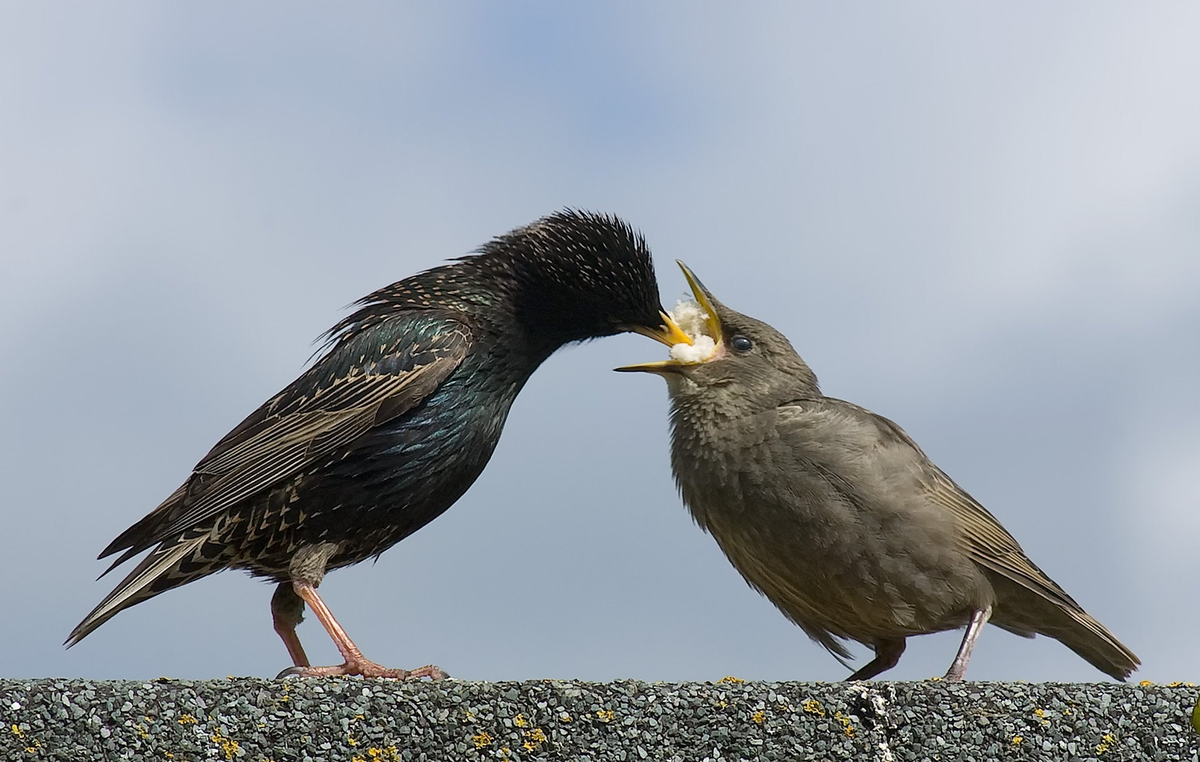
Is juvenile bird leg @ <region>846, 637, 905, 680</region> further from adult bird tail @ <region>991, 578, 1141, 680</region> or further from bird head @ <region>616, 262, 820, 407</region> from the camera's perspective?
bird head @ <region>616, 262, 820, 407</region>

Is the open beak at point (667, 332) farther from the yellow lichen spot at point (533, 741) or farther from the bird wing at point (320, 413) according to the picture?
the yellow lichen spot at point (533, 741)

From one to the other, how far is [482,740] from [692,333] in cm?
263

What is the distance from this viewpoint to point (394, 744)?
2.81 meters

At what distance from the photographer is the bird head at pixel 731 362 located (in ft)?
16.0

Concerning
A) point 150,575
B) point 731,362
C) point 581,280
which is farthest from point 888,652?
point 150,575

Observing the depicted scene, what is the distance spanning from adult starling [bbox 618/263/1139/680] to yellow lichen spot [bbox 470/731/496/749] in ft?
5.89

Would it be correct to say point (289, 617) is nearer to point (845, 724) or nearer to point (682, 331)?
point (682, 331)

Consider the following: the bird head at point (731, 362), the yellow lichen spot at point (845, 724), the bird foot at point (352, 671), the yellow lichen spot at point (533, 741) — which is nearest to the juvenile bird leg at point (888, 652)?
the bird head at point (731, 362)

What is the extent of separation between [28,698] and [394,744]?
74cm

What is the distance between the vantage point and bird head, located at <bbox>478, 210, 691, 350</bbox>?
507 cm

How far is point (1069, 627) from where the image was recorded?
15.6 feet

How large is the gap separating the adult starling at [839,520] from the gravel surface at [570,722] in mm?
1397

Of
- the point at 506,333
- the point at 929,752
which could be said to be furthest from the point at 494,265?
the point at 929,752

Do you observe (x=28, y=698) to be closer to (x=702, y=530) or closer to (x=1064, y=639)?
(x=702, y=530)
